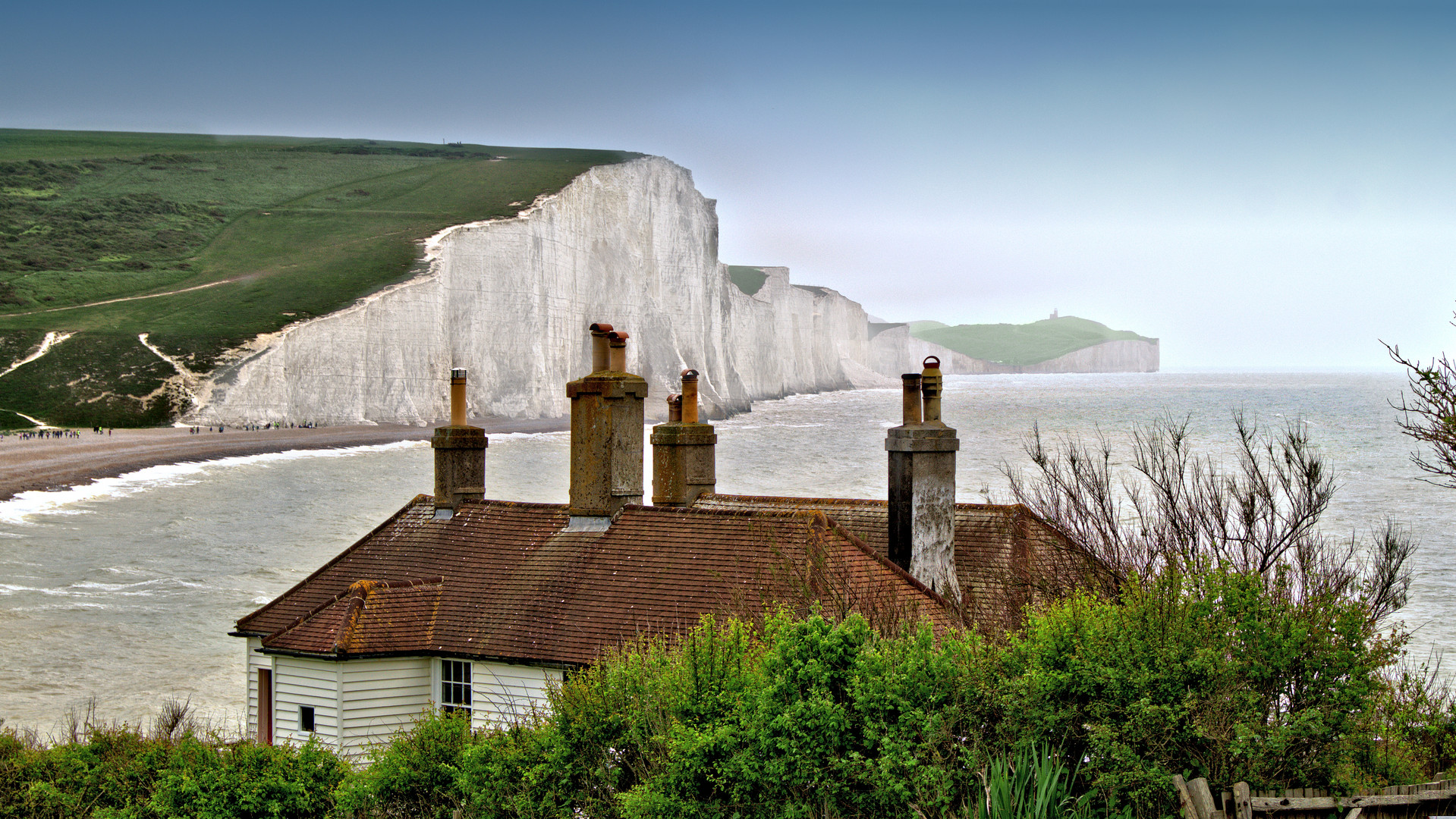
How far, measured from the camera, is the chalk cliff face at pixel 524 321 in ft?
292

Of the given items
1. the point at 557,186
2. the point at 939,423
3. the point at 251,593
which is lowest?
the point at 251,593

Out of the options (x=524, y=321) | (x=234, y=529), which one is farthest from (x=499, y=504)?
(x=524, y=321)

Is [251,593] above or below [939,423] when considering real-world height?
below

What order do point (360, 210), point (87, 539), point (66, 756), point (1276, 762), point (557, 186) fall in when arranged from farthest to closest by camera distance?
1. point (360, 210)
2. point (557, 186)
3. point (87, 539)
4. point (66, 756)
5. point (1276, 762)

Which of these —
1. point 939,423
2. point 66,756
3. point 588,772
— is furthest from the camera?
point 939,423

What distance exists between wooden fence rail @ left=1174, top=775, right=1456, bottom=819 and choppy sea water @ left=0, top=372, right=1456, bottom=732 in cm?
1471

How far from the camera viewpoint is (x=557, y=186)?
117375 millimetres

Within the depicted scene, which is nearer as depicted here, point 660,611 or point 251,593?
point 660,611

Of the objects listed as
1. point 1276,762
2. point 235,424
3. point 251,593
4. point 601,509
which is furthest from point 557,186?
point 1276,762

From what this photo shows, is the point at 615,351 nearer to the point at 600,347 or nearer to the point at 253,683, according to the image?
the point at 600,347

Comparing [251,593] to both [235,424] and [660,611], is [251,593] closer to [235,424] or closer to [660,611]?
[660,611]

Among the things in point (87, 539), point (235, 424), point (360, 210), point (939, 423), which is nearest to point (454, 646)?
point (939, 423)

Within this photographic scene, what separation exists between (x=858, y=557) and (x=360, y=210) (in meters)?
135

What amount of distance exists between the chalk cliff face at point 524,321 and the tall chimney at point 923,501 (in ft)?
260
